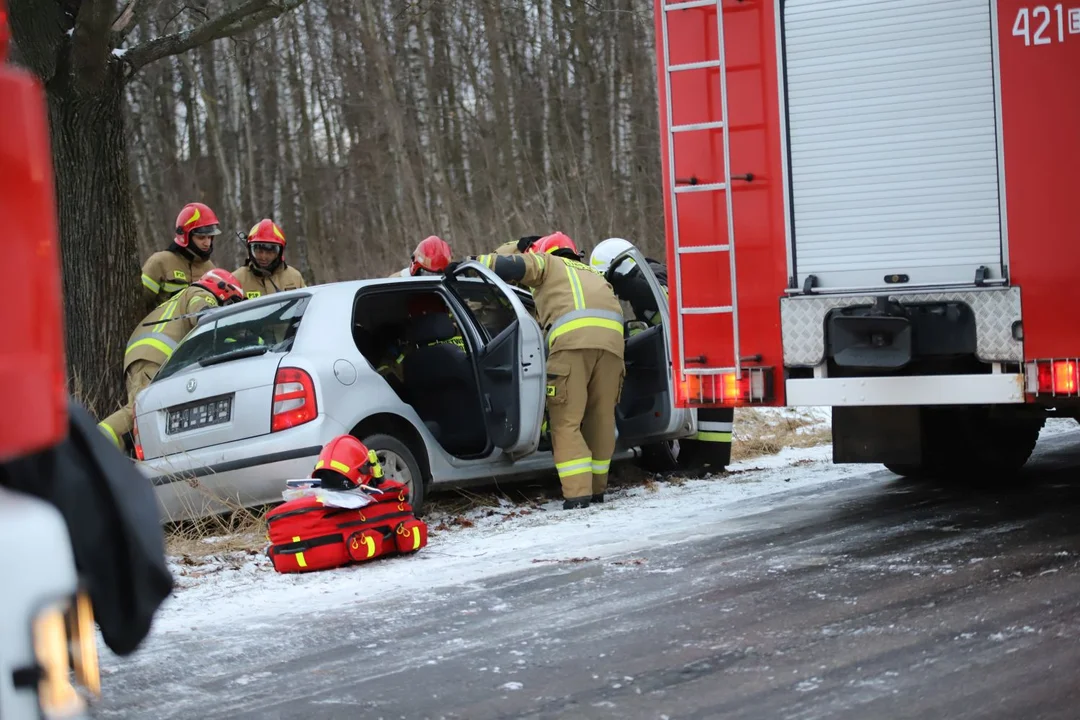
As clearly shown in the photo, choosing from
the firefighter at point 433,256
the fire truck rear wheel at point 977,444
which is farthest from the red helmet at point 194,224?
the fire truck rear wheel at point 977,444

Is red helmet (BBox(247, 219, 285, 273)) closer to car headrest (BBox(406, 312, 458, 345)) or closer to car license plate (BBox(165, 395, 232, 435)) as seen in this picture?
car headrest (BBox(406, 312, 458, 345))

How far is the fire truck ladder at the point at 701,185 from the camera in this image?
6.68 meters

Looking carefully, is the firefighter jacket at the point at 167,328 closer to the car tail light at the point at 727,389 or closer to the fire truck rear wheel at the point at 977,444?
the car tail light at the point at 727,389

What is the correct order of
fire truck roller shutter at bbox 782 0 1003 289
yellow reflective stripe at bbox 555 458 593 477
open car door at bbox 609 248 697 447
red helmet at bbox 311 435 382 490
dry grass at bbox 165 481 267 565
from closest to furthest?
fire truck roller shutter at bbox 782 0 1003 289 < red helmet at bbox 311 435 382 490 < dry grass at bbox 165 481 267 565 < yellow reflective stripe at bbox 555 458 593 477 < open car door at bbox 609 248 697 447

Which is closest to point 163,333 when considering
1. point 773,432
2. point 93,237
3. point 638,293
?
point 93,237

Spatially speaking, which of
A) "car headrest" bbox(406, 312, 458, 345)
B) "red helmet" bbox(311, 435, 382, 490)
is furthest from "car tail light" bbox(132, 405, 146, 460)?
"car headrest" bbox(406, 312, 458, 345)

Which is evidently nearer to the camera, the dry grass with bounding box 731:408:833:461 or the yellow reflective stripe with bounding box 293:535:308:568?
the yellow reflective stripe with bounding box 293:535:308:568

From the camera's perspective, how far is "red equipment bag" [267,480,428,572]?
20.9 feet

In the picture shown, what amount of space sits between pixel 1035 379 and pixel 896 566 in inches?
42.3

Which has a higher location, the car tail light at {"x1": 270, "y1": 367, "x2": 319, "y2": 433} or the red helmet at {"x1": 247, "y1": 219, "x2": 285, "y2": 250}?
the red helmet at {"x1": 247, "y1": 219, "x2": 285, "y2": 250}

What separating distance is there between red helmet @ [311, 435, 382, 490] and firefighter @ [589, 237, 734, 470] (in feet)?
9.36

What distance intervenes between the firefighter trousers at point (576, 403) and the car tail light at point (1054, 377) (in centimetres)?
297

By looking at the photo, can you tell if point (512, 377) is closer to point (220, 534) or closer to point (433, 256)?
point (433, 256)

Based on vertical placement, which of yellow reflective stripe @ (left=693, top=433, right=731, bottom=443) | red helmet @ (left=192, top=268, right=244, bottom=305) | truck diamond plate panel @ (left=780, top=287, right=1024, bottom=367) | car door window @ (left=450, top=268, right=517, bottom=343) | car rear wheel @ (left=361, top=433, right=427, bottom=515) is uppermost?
red helmet @ (left=192, top=268, right=244, bottom=305)
